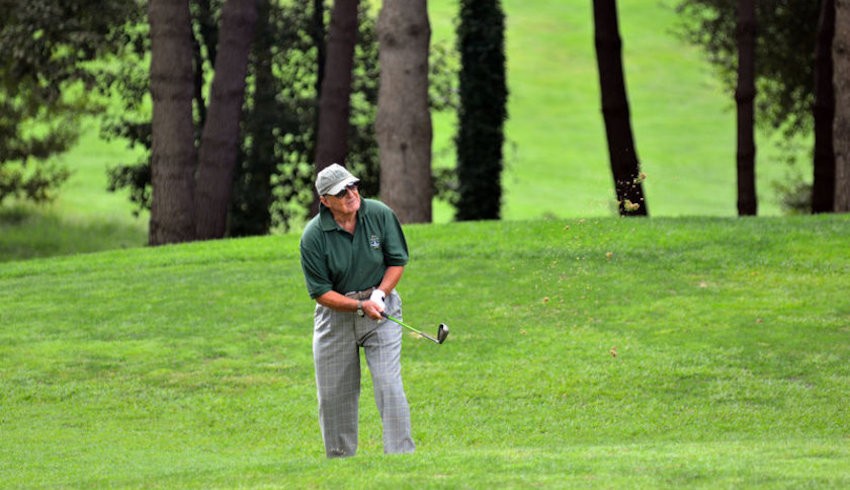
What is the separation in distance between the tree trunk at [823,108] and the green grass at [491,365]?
23.0ft

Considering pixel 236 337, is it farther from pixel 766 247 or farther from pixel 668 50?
pixel 668 50

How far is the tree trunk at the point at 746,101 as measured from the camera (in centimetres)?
2588

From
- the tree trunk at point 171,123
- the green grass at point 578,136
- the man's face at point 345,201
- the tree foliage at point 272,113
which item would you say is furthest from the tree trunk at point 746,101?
the man's face at point 345,201

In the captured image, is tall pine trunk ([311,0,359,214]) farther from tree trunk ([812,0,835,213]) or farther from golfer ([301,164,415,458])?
golfer ([301,164,415,458])

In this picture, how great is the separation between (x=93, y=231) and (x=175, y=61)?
723 inches

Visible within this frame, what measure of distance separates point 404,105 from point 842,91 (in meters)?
6.67

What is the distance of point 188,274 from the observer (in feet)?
69.1

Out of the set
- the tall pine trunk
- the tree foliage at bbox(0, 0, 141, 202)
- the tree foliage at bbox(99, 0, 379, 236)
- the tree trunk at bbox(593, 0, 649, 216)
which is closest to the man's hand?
the tree trunk at bbox(593, 0, 649, 216)

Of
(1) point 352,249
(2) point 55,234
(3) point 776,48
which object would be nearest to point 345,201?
(1) point 352,249

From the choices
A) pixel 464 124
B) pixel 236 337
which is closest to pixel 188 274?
pixel 236 337

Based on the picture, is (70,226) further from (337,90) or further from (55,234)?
(337,90)

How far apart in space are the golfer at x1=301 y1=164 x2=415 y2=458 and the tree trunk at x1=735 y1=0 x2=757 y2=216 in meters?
16.9

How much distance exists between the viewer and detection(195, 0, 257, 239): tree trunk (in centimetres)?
2667

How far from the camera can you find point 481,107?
119 ft
